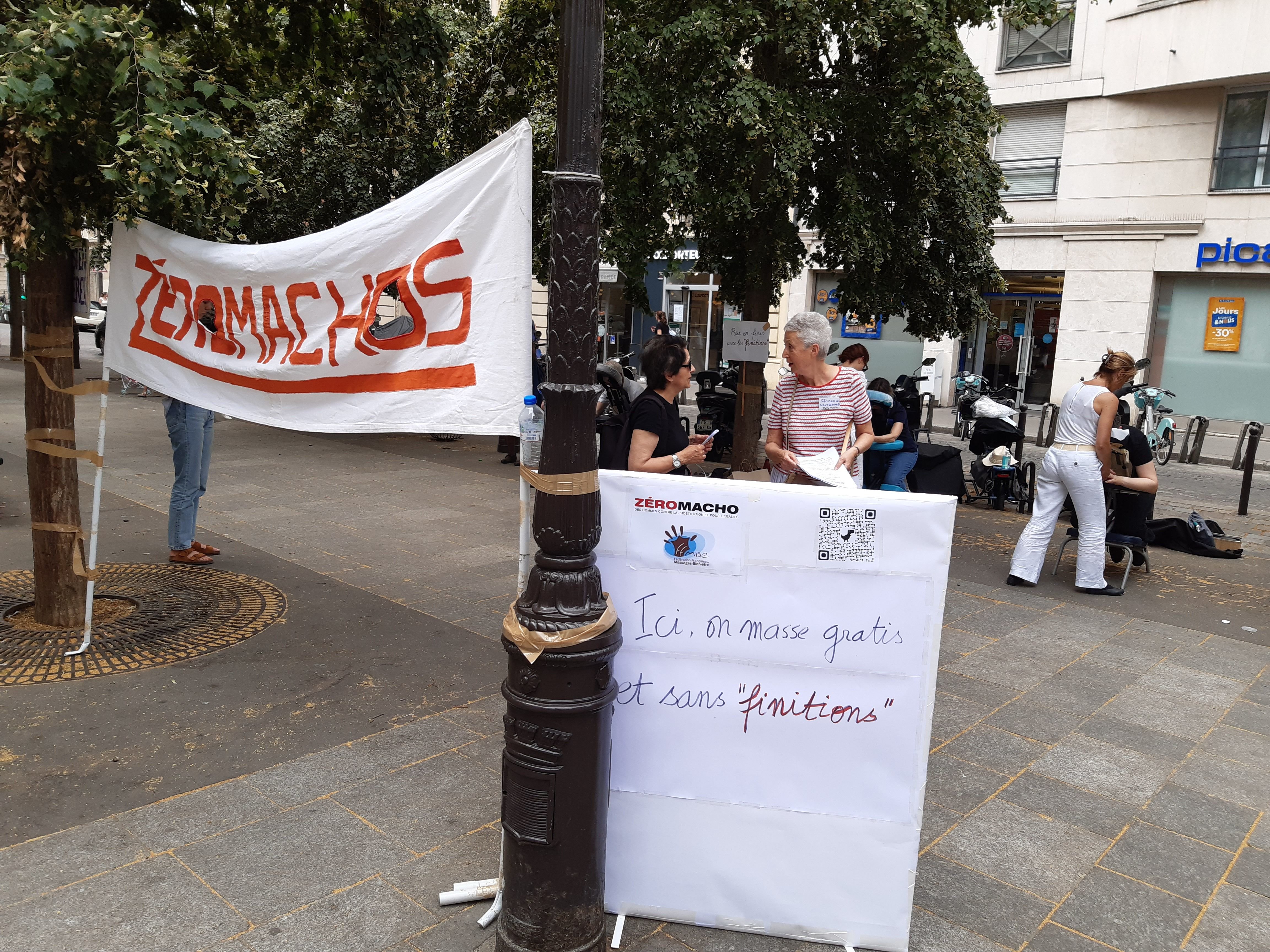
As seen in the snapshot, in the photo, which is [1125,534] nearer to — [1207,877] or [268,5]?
[1207,877]

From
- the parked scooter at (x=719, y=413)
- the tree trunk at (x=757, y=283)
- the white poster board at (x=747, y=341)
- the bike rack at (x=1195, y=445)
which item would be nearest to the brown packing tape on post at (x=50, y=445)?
the tree trunk at (x=757, y=283)

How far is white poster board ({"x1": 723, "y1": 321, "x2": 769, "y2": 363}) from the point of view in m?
10.6

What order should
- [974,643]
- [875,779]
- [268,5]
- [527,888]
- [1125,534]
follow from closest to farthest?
[527,888] < [875,779] < [974,643] < [268,5] < [1125,534]

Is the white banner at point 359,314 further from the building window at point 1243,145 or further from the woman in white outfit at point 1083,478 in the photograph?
the building window at point 1243,145

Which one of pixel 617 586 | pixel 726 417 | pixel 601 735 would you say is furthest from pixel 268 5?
pixel 726 417

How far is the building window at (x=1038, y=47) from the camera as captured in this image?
2022 centimetres

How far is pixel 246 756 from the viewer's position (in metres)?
4.27

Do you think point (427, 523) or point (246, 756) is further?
point (427, 523)

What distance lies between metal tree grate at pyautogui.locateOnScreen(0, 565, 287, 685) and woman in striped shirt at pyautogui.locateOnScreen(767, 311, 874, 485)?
3.27 meters

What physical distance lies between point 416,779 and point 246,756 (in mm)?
788

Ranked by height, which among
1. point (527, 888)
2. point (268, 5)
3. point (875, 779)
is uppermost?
point (268, 5)

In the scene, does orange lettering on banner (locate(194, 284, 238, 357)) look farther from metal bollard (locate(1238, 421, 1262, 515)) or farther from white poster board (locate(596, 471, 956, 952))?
metal bollard (locate(1238, 421, 1262, 515))

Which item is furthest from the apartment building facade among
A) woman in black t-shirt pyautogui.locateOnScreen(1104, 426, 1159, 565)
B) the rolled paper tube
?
the rolled paper tube

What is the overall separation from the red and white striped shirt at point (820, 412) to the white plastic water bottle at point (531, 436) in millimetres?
2368
